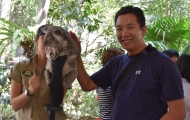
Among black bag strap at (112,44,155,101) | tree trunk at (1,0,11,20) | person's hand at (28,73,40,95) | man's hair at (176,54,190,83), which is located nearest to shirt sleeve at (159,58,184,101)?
black bag strap at (112,44,155,101)

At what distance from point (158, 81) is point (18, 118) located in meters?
0.93

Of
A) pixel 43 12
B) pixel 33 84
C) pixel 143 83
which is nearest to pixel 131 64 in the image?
pixel 143 83

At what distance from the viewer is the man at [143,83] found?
1305 mm

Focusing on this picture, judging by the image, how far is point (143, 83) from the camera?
1368mm

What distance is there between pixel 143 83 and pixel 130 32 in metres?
0.31

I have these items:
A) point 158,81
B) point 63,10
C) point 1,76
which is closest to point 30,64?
point 158,81

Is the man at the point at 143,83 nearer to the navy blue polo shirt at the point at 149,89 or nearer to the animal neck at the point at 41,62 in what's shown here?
the navy blue polo shirt at the point at 149,89

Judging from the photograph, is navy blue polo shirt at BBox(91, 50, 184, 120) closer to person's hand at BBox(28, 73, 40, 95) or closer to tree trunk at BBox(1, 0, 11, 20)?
person's hand at BBox(28, 73, 40, 95)

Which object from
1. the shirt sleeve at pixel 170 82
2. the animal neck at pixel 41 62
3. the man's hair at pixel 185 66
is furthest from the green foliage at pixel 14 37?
the shirt sleeve at pixel 170 82

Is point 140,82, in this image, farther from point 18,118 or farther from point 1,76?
point 1,76

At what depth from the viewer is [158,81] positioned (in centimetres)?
134

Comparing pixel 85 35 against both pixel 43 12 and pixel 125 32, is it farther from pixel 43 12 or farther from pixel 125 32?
pixel 125 32

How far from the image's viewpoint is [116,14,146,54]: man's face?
1472 mm

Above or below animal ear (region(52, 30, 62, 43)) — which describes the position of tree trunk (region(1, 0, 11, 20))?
above
